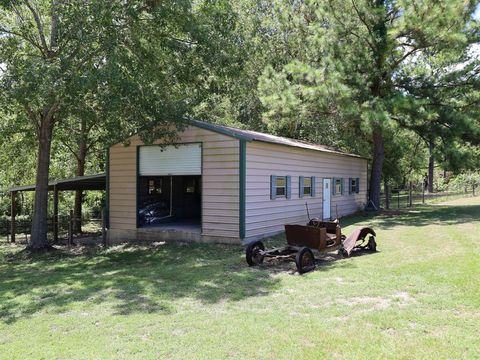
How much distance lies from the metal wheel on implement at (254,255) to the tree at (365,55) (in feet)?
27.4

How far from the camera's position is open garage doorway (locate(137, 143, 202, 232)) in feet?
40.8

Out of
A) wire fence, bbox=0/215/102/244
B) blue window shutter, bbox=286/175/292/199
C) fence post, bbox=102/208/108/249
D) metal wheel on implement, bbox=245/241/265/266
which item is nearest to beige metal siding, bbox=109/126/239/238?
metal wheel on implement, bbox=245/241/265/266

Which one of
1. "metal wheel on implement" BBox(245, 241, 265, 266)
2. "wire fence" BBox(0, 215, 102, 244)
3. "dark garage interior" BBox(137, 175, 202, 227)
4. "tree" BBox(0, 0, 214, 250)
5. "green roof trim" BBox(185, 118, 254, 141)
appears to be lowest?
"wire fence" BBox(0, 215, 102, 244)

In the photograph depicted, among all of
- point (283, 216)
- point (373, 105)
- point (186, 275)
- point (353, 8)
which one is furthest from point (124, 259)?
point (353, 8)

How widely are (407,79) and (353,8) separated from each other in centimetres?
373

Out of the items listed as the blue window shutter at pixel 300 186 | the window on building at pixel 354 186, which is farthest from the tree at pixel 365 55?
the blue window shutter at pixel 300 186

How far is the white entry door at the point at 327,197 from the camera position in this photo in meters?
16.6

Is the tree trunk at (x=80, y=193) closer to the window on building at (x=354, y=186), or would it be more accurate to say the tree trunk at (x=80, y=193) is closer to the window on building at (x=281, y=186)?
the window on building at (x=281, y=186)

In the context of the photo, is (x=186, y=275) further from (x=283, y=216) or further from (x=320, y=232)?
(x=283, y=216)

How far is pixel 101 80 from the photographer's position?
31.9 feet

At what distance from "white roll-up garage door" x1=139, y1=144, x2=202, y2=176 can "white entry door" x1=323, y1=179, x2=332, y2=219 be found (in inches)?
250

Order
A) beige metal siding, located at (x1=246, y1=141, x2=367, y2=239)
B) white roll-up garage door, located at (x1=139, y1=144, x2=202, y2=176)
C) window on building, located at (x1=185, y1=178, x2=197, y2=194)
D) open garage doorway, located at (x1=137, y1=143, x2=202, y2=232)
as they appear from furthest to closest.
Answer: window on building, located at (x1=185, y1=178, x2=197, y2=194) → open garage doorway, located at (x1=137, y1=143, x2=202, y2=232) → white roll-up garage door, located at (x1=139, y1=144, x2=202, y2=176) → beige metal siding, located at (x1=246, y1=141, x2=367, y2=239)

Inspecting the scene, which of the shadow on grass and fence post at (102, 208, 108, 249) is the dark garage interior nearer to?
fence post at (102, 208, 108, 249)

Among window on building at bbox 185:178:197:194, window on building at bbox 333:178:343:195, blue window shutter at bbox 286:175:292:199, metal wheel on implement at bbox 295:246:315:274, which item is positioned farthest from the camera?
window on building at bbox 333:178:343:195
